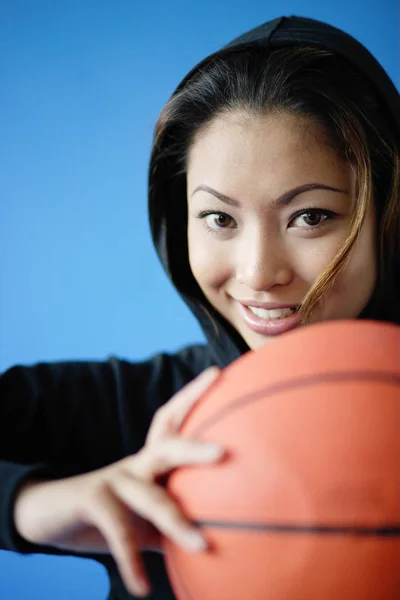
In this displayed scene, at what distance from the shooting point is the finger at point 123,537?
48cm

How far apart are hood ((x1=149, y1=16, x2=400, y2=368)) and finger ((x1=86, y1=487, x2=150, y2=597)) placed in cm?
41

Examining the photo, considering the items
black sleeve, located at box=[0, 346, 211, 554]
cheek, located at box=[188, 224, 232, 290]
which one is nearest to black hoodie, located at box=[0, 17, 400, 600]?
black sleeve, located at box=[0, 346, 211, 554]

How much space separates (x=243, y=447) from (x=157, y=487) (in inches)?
3.4

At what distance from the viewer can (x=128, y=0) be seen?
4.41 ft

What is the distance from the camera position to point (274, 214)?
670mm

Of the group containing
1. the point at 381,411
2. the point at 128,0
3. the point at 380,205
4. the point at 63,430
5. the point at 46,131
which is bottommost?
the point at 63,430

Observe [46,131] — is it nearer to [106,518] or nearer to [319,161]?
[319,161]

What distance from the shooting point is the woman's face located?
660 millimetres

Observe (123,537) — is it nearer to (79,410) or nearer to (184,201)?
(79,410)

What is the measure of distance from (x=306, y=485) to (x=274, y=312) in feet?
1.17

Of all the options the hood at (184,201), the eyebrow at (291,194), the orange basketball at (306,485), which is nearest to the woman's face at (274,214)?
the eyebrow at (291,194)

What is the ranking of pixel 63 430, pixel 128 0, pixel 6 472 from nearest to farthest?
pixel 6 472
pixel 63 430
pixel 128 0

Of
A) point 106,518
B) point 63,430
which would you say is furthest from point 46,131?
point 106,518

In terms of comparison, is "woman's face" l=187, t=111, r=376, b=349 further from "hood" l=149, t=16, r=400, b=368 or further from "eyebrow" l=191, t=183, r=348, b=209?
"hood" l=149, t=16, r=400, b=368
